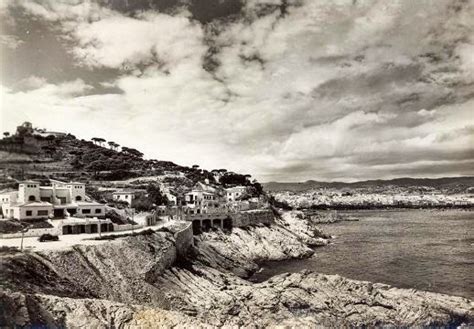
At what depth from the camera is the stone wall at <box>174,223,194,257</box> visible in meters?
33.8

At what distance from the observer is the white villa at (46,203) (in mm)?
33594

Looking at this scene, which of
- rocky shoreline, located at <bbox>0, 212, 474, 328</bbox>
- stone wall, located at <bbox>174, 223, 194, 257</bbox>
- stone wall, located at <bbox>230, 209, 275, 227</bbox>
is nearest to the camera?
rocky shoreline, located at <bbox>0, 212, 474, 328</bbox>

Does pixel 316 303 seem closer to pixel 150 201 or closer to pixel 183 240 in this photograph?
pixel 183 240

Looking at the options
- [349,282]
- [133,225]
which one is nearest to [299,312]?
[349,282]

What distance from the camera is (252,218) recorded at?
57219 mm

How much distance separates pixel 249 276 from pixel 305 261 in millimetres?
9224

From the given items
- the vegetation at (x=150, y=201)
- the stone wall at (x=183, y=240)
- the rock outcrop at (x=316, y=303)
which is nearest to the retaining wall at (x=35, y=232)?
the stone wall at (x=183, y=240)

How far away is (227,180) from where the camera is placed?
9019cm

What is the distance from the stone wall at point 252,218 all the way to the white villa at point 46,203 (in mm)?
18880

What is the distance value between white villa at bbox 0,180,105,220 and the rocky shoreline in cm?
888

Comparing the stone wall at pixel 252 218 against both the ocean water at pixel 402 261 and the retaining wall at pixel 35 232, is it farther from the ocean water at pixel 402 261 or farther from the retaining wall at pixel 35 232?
the retaining wall at pixel 35 232

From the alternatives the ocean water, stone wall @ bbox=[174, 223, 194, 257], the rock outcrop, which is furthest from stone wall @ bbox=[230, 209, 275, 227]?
the rock outcrop

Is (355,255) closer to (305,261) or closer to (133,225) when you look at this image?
(305,261)

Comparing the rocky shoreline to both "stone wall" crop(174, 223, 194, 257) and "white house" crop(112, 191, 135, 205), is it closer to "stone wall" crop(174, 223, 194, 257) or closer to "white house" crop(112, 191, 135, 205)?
"stone wall" crop(174, 223, 194, 257)
